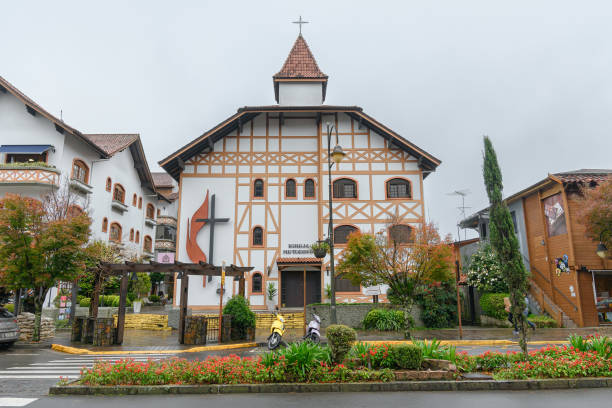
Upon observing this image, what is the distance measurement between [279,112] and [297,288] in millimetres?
11239

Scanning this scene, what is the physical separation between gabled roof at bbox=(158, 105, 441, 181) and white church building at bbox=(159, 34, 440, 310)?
0.06 m

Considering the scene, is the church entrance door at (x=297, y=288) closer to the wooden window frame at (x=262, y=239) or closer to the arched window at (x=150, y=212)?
the wooden window frame at (x=262, y=239)

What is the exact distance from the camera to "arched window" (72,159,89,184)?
26.8 meters

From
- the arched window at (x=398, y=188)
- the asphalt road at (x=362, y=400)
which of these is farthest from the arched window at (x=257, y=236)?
the asphalt road at (x=362, y=400)

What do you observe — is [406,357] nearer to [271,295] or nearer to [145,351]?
[145,351]

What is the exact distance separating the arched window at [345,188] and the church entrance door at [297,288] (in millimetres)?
5064

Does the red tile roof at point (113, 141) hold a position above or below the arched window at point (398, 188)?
above

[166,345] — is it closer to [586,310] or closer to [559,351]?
[559,351]

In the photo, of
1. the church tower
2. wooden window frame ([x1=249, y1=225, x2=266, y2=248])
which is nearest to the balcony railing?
wooden window frame ([x1=249, y1=225, x2=266, y2=248])

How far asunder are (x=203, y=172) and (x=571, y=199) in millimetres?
20518

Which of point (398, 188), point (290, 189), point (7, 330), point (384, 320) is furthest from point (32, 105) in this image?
point (384, 320)

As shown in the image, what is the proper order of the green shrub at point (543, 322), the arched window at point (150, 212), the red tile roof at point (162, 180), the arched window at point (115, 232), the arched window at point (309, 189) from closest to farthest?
the green shrub at point (543, 322) → the arched window at point (309, 189) → the arched window at point (115, 232) → the arched window at point (150, 212) → the red tile roof at point (162, 180)

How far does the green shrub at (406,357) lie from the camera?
852 centimetres

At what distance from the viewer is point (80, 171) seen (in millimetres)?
27703
